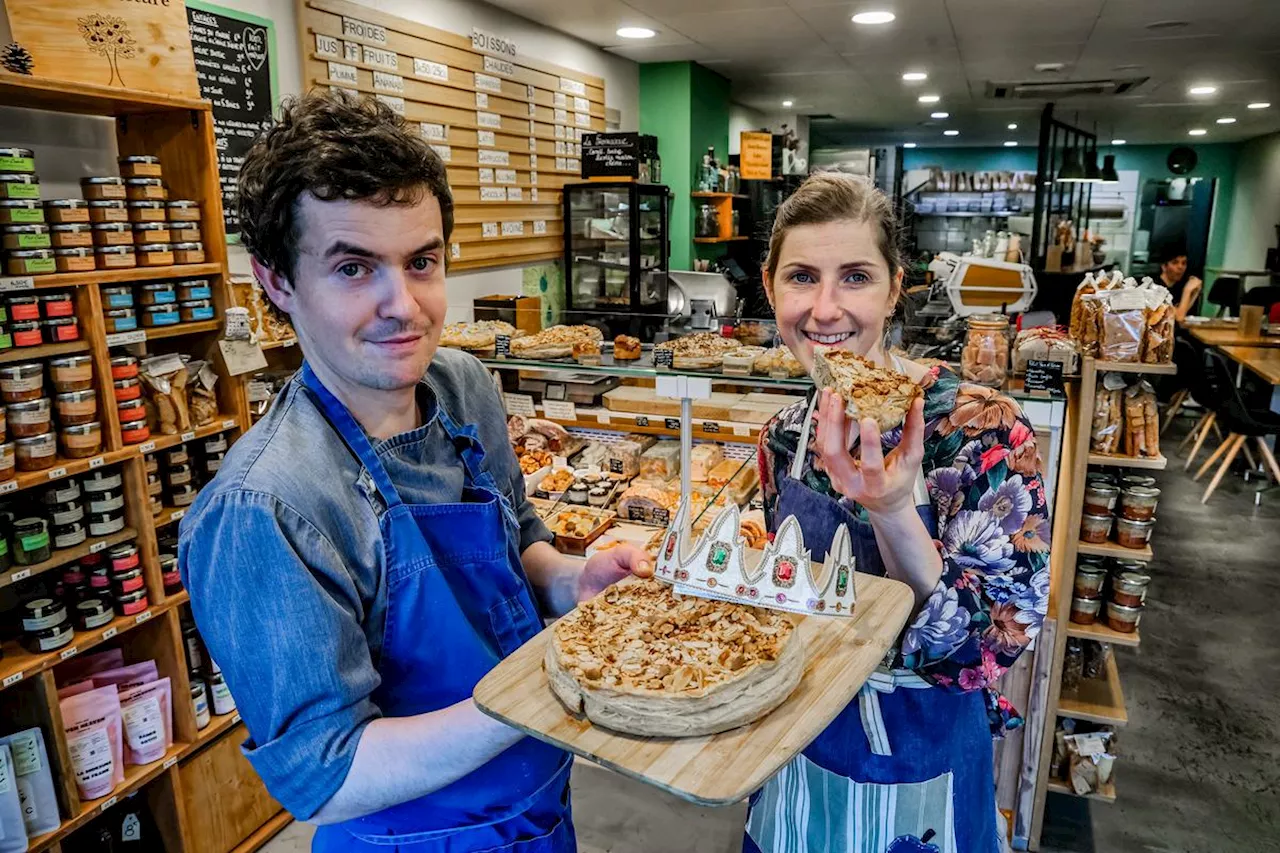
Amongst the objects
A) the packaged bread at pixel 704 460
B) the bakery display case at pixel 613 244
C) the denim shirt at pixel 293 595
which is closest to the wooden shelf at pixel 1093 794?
the packaged bread at pixel 704 460

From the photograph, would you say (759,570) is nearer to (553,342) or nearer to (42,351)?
(553,342)

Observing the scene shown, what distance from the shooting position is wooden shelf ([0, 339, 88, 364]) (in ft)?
7.69

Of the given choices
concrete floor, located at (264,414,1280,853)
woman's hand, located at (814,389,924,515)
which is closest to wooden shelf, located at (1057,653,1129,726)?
concrete floor, located at (264,414,1280,853)

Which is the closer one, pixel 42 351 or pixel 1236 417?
pixel 42 351

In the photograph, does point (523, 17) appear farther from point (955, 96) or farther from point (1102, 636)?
point (955, 96)

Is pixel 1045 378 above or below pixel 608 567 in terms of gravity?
above

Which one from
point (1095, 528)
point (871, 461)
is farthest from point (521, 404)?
point (871, 461)

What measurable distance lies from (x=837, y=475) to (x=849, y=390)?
0.15 meters

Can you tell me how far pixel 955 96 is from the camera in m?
9.67

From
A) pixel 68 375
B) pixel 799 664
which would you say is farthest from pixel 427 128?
pixel 799 664

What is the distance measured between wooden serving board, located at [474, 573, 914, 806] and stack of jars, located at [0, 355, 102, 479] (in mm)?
1935

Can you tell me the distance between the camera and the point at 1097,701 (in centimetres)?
303

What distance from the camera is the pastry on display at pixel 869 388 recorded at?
1293 millimetres

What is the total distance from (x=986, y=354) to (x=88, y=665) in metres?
3.12
